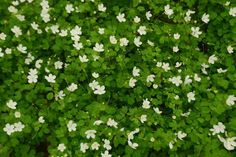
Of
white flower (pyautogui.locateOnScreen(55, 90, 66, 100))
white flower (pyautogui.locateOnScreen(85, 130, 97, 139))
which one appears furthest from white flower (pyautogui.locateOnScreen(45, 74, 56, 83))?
white flower (pyautogui.locateOnScreen(85, 130, 97, 139))

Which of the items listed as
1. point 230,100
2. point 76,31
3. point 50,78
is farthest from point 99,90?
point 230,100

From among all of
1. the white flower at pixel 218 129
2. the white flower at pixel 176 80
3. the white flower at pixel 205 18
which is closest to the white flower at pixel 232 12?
the white flower at pixel 205 18

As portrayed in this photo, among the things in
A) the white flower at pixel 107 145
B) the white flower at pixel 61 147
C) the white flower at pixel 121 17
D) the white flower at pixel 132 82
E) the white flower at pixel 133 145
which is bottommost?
the white flower at pixel 61 147

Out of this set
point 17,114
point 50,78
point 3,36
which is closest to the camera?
point 17,114

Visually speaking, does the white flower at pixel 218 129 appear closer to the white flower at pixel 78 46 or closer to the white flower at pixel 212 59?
the white flower at pixel 212 59

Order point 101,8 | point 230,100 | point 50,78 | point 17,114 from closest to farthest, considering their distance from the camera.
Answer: point 17,114 → point 230,100 → point 50,78 → point 101,8

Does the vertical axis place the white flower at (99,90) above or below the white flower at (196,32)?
below

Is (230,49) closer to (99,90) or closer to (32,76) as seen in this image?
(99,90)

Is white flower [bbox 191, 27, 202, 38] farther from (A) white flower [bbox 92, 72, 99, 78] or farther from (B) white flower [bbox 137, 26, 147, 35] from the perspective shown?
(A) white flower [bbox 92, 72, 99, 78]
